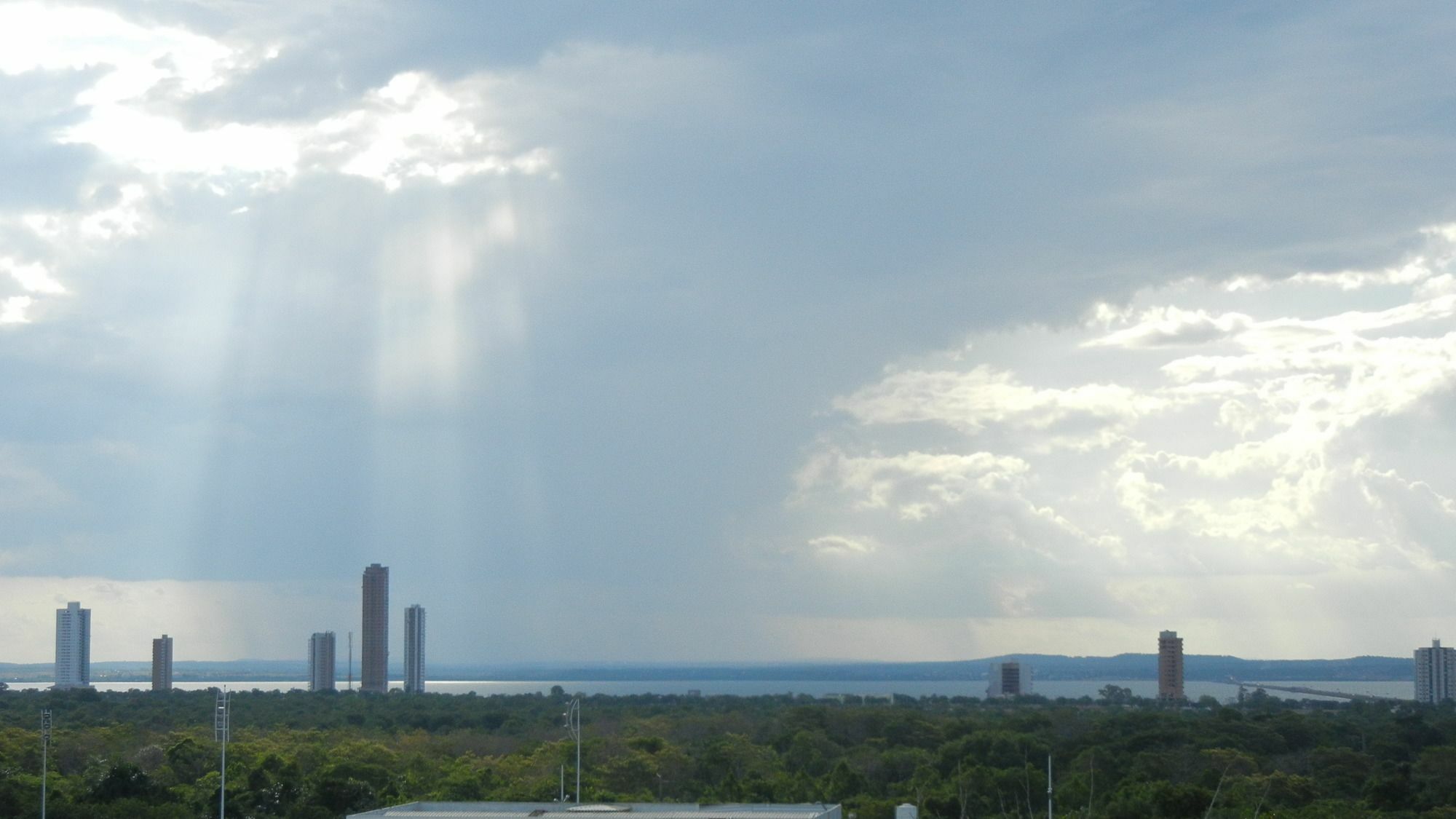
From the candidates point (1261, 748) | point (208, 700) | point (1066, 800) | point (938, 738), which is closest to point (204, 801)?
point (1066, 800)

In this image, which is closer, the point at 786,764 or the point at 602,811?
the point at 602,811

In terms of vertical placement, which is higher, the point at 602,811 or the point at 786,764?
the point at 602,811

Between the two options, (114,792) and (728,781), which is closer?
(114,792)

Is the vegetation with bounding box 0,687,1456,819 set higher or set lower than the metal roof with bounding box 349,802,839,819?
lower

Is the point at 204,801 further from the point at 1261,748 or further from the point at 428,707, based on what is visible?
the point at 428,707

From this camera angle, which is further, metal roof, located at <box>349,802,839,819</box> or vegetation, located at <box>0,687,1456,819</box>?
vegetation, located at <box>0,687,1456,819</box>

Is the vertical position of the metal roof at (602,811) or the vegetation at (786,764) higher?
the metal roof at (602,811)

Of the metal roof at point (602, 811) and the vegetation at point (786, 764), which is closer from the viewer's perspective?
the metal roof at point (602, 811)

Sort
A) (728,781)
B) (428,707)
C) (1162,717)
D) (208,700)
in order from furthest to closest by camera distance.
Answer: (208,700)
(428,707)
(1162,717)
(728,781)
